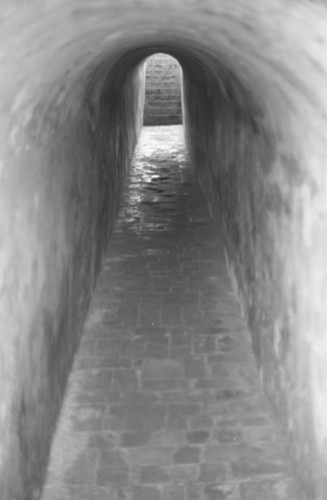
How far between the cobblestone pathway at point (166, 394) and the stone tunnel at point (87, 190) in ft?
0.75

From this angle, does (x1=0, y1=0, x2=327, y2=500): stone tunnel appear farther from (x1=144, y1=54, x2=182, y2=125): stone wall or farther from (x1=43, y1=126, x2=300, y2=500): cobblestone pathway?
(x1=144, y1=54, x2=182, y2=125): stone wall

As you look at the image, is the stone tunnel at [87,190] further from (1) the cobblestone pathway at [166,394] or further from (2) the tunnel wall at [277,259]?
(1) the cobblestone pathway at [166,394]

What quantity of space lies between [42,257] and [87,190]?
2.19m

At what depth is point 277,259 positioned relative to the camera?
4.82m

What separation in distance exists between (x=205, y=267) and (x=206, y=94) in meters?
2.66

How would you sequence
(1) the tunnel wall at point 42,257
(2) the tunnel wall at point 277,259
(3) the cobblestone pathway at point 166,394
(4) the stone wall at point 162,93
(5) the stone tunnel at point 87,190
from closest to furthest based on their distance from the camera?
(5) the stone tunnel at point 87,190, (1) the tunnel wall at point 42,257, (2) the tunnel wall at point 277,259, (3) the cobblestone pathway at point 166,394, (4) the stone wall at point 162,93

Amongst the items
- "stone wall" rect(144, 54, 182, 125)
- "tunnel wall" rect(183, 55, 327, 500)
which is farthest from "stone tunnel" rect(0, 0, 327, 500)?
"stone wall" rect(144, 54, 182, 125)

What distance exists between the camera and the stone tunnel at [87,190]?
9.83 feet

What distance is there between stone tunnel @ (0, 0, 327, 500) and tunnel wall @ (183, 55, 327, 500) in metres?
0.02

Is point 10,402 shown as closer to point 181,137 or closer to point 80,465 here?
point 80,465

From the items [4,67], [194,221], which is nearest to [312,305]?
[4,67]

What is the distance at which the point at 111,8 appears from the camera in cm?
313

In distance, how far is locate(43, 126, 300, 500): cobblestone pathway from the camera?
4594mm

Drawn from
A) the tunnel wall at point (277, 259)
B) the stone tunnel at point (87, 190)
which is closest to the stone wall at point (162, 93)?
the tunnel wall at point (277, 259)
